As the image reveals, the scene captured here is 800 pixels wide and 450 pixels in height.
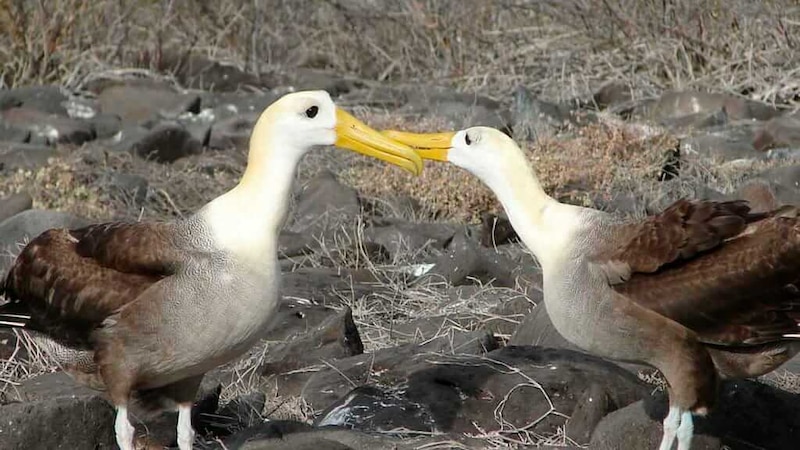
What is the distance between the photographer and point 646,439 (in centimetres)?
451

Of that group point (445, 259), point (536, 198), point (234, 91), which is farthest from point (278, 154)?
point (234, 91)

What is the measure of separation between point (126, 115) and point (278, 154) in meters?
8.01

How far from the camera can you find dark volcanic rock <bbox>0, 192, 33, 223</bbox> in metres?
8.13

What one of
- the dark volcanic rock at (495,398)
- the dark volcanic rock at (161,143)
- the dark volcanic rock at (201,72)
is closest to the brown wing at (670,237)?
the dark volcanic rock at (495,398)

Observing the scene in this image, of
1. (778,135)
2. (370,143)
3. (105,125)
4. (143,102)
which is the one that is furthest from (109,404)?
(143,102)

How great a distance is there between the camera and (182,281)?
4328 mm

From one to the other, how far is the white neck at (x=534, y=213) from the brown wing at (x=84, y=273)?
1037mm

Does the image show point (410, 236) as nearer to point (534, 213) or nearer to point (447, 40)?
point (534, 213)

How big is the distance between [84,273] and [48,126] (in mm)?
6667

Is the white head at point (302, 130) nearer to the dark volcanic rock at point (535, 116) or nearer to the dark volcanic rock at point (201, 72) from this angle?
the dark volcanic rock at point (535, 116)

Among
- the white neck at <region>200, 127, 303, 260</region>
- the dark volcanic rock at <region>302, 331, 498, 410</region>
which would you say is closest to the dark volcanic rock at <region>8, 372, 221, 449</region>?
the dark volcanic rock at <region>302, 331, 498, 410</region>

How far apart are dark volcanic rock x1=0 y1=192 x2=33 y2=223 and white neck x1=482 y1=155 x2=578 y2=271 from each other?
429 cm

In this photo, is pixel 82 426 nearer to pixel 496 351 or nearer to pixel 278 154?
pixel 278 154

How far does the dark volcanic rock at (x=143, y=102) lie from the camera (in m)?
12.0
